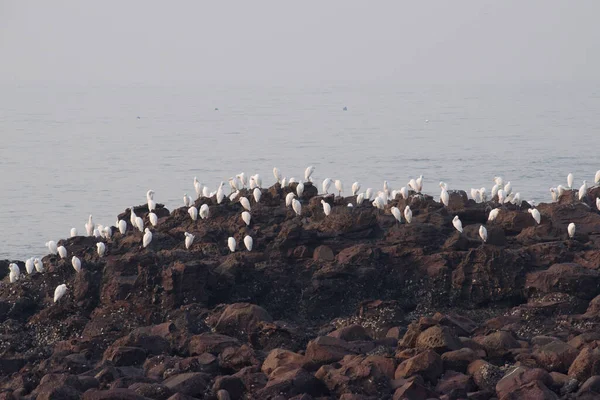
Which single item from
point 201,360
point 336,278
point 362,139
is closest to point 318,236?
point 336,278

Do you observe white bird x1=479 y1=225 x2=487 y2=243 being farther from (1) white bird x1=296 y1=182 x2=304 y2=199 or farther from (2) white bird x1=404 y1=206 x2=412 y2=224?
(1) white bird x1=296 y1=182 x2=304 y2=199

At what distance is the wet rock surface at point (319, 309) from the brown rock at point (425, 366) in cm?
2

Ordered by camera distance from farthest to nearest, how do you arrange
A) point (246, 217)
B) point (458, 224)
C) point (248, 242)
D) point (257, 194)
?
point (257, 194)
point (246, 217)
point (458, 224)
point (248, 242)

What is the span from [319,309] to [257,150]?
3926 centimetres

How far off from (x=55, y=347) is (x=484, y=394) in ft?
20.6

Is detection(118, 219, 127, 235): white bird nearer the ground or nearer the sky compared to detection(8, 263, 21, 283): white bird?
nearer the sky

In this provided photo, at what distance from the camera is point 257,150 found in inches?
2200

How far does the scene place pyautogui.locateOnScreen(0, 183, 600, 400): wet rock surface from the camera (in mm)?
12242

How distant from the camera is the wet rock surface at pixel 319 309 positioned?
1224cm

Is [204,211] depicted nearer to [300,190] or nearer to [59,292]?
[300,190]

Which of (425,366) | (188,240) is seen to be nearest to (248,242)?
(188,240)

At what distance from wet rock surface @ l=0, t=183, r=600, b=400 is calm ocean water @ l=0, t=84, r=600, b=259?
1234 cm

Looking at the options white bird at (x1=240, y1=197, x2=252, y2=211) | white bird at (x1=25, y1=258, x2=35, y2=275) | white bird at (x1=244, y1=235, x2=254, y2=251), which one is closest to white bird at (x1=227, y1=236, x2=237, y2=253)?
white bird at (x1=244, y1=235, x2=254, y2=251)

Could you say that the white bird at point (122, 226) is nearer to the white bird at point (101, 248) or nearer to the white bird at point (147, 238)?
the white bird at point (101, 248)
